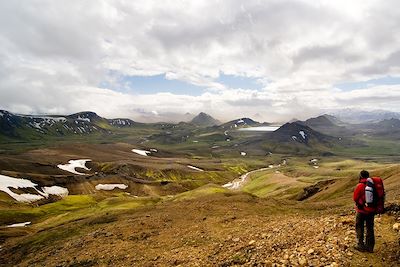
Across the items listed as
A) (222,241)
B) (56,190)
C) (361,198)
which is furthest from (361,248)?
(56,190)

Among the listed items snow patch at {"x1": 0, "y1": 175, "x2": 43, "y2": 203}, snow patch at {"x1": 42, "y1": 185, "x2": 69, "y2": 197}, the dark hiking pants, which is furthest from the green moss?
snow patch at {"x1": 42, "y1": 185, "x2": 69, "y2": 197}

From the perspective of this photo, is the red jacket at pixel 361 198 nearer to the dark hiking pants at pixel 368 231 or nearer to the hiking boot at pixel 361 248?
the dark hiking pants at pixel 368 231

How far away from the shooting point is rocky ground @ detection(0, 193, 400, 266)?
2044 cm

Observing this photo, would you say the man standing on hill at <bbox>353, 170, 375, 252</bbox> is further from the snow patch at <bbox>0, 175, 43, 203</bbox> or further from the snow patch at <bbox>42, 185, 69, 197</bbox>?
the snow patch at <bbox>42, 185, 69, 197</bbox>

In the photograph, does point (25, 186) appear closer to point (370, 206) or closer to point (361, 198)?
point (361, 198)

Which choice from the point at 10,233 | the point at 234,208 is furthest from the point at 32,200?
the point at 234,208

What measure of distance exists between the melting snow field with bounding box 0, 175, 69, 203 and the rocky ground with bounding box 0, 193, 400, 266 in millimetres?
110353

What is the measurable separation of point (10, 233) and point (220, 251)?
224 ft

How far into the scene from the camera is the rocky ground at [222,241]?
20.4 meters

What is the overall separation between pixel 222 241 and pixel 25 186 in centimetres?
16660

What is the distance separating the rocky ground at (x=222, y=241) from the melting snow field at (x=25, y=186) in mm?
110353

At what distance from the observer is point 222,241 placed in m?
30.4

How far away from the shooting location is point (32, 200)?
161 meters

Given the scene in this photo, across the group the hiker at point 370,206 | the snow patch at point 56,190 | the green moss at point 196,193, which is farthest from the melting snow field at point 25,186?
the hiker at point 370,206
